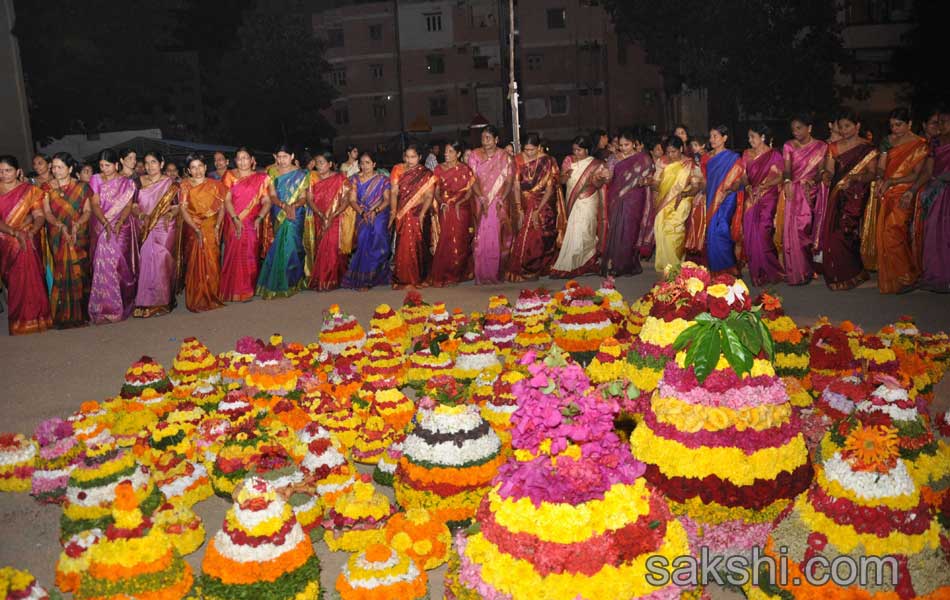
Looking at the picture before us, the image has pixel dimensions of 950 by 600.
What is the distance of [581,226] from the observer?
11.8 meters

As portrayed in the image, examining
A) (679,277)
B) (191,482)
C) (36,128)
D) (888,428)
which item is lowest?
(191,482)

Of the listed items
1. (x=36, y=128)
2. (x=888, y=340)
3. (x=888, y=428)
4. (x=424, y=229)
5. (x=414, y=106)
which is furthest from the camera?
(x=414, y=106)

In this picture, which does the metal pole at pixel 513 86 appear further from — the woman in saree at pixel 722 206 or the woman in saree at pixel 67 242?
the woman in saree at pixel 67 242

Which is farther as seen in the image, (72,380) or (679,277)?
(72,380)

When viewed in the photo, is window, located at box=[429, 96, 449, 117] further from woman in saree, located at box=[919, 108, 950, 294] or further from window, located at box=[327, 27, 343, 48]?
woman in saree, located at box=[919, 108, 950, 294]

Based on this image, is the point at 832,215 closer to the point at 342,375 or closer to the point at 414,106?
the point at 342,375

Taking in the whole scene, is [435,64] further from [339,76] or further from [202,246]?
[202,246]

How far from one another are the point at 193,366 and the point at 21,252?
12.7 feet

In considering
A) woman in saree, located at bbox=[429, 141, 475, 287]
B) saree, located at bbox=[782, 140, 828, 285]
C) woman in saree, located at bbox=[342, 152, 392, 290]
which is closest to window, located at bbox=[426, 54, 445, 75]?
woman in saree, located at bbox=[429, 141, 475, 287]

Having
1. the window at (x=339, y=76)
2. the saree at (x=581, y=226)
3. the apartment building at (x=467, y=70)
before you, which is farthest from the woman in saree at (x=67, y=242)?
the window at (x=339, y=76)

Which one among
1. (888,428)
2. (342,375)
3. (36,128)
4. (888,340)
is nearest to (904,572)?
(888,428)

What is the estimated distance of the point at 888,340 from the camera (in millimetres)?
6941

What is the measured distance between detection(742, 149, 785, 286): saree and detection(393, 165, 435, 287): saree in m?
3.87

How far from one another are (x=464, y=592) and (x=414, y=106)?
40761 mm
